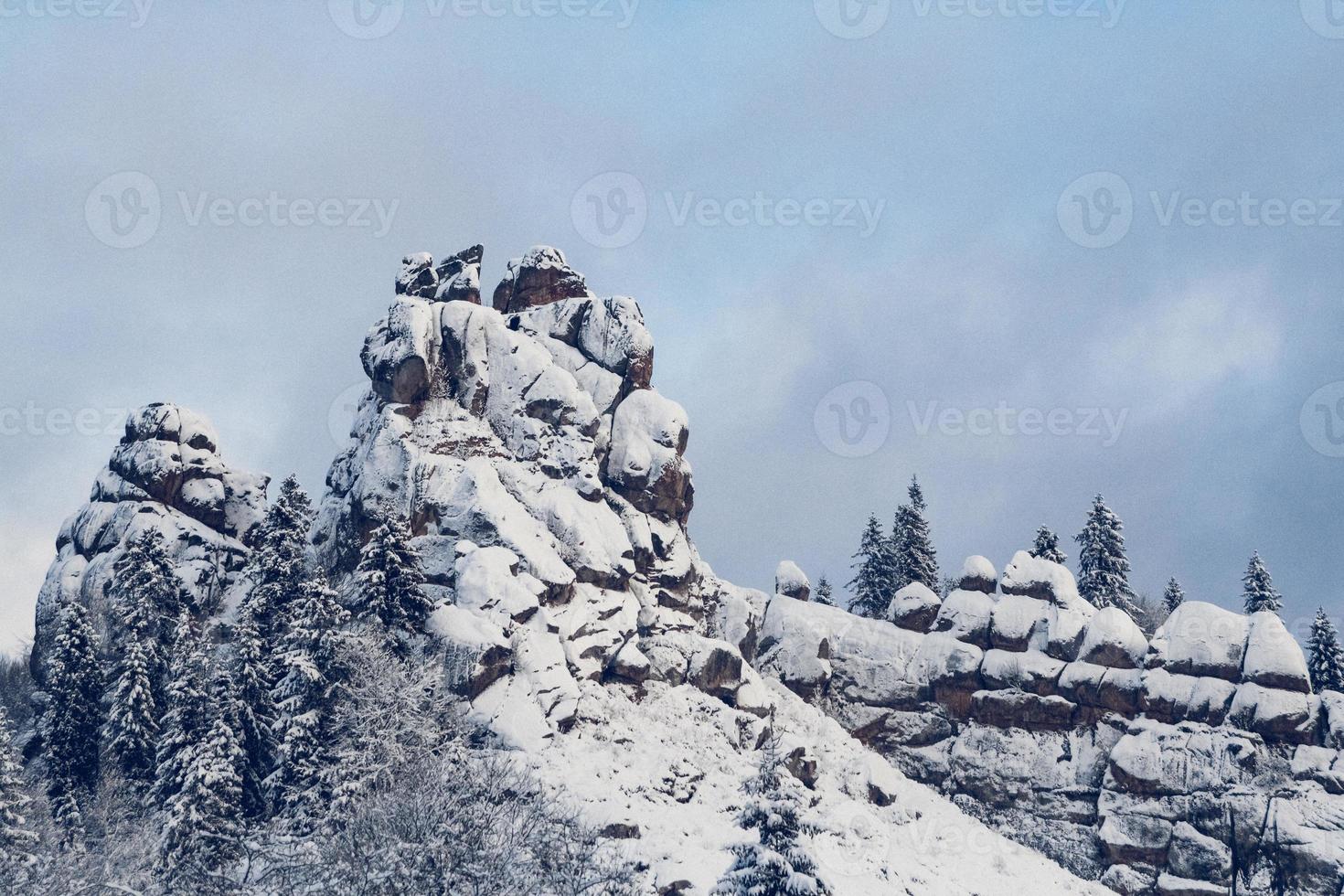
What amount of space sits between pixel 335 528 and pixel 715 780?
25152 mm

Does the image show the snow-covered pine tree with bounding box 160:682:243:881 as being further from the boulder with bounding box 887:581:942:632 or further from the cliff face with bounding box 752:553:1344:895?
the boulder with bounding box 887:581:942:632

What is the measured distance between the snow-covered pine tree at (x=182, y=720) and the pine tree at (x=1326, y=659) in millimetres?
58928

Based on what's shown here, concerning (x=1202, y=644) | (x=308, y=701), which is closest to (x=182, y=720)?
(x=308, y=701)

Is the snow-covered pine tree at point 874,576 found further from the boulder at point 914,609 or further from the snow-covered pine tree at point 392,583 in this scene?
the snow-covered pine tree at point 392,583

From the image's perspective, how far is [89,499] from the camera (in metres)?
63.5

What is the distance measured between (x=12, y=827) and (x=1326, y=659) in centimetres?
6646

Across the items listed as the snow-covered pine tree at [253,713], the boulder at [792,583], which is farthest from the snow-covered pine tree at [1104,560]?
the snow-covered pine tree at [253,713]

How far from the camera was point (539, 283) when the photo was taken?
7019cm

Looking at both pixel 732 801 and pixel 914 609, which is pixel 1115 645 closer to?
pixel 914 609

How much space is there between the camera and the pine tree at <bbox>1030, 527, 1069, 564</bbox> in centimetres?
7401

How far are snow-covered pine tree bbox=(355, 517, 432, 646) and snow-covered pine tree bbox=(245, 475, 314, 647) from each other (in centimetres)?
302

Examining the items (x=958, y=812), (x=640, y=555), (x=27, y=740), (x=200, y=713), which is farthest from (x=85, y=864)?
(x=958, y=812)

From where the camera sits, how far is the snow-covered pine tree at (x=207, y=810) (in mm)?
39219

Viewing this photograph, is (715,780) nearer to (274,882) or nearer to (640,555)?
(640,555)
